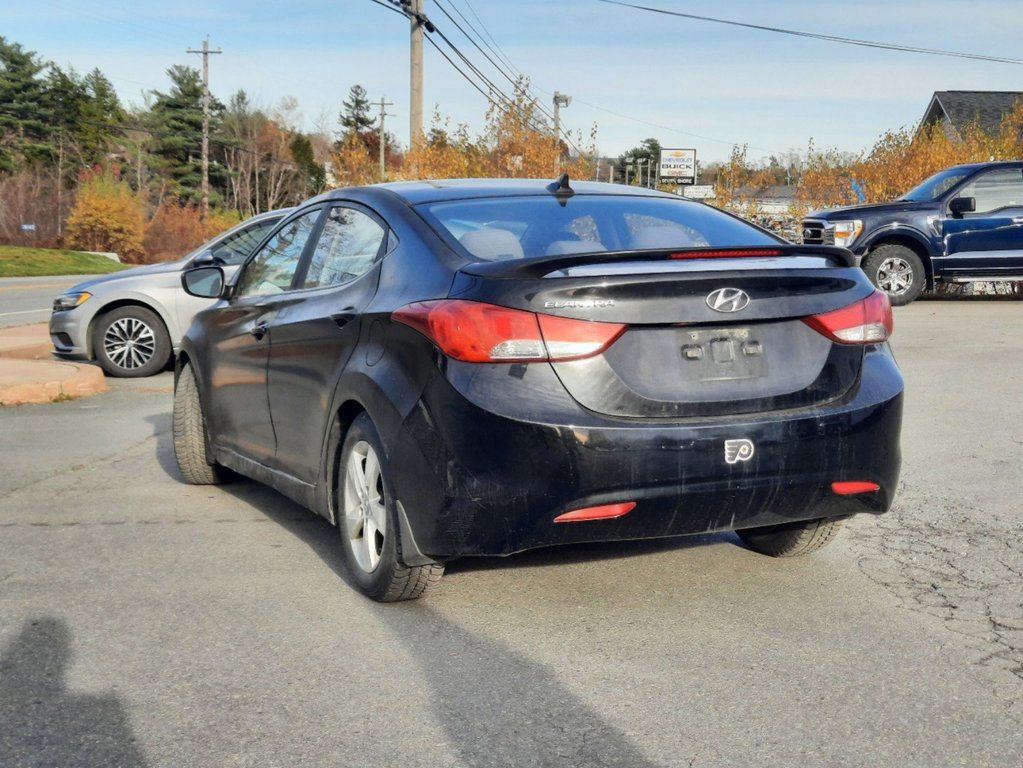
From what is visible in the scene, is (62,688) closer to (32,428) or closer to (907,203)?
(32,428)

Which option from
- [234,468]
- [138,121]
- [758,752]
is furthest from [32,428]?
[138,121]

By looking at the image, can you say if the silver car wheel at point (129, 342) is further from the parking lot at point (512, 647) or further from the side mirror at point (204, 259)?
the parking lot at point (512, 647)

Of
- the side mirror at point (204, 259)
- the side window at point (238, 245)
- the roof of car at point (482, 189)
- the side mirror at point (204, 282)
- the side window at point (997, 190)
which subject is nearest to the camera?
the roof of car at point (482, 189)

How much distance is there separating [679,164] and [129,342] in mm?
96748

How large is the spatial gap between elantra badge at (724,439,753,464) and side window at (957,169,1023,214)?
15081 mm

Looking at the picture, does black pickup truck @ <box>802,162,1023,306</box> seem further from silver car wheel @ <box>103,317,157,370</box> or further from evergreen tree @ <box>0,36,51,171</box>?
evergreen tree @ <box>0,36,51,171</box>

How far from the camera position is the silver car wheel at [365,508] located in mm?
4605

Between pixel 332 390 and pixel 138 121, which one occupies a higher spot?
pixel 138 121

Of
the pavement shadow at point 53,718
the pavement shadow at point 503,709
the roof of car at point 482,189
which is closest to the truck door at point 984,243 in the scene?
the roof of car at point 482,189

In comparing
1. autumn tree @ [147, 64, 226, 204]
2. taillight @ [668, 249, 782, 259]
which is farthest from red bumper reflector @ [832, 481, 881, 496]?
autumn tree @ [147, 64, 226, 204]

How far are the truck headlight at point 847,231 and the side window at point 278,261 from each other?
12.6 meters

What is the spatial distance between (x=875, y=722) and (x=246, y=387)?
11.6 feet

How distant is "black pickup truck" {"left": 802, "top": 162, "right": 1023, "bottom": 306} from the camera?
1752 cm

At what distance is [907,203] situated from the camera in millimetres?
17844
